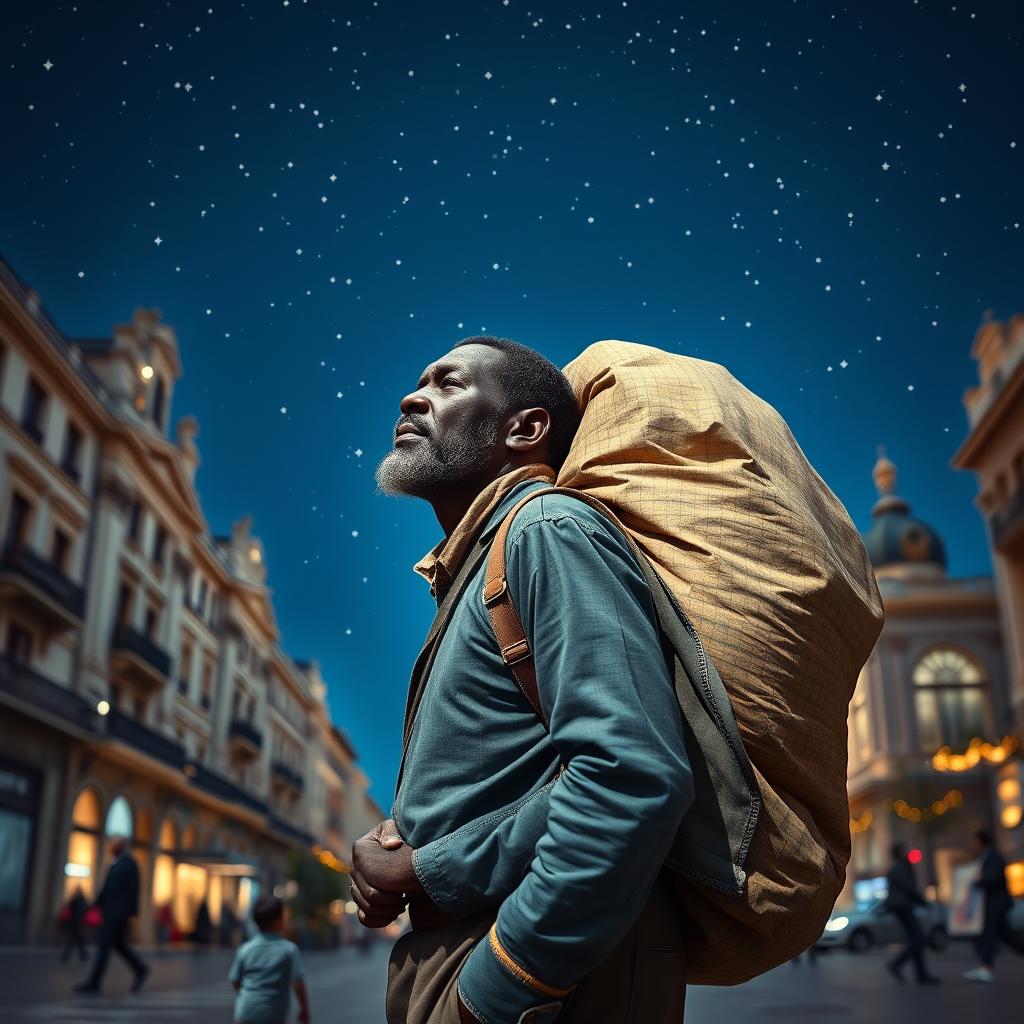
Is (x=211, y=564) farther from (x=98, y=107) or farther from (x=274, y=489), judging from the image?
(x=274, y=489)

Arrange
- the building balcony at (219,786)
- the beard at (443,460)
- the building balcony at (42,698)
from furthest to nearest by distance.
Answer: the building balcony at (219,786) < the building balcony at (42,698) < the beard at (443,460)

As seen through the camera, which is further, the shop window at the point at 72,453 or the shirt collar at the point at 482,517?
the shop window at the point at 72,453

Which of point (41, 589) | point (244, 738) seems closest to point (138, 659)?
point (41, 589)

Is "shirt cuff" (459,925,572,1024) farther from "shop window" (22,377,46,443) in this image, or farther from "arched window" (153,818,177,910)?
"arched window" (153,818,177,910)

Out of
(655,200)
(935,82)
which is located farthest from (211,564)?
Result: (935,82)

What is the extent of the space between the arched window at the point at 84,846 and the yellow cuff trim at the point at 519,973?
80.4ft

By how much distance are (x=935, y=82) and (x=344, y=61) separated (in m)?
9.79

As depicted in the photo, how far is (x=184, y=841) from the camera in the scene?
33.8 metres

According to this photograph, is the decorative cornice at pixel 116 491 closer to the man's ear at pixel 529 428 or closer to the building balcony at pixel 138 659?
the building balcony at pixel 138 659

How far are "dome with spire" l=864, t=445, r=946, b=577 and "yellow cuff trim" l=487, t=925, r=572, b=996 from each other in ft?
179

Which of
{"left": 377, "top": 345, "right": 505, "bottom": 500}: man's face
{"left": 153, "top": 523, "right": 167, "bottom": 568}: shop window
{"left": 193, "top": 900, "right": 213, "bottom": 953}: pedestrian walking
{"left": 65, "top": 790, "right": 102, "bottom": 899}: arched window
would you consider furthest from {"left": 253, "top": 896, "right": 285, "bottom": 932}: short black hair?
{"left": 153, "top": 523, "right": 167, "bottom": 568}: shop window

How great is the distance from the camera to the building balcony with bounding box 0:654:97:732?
66.3 ft

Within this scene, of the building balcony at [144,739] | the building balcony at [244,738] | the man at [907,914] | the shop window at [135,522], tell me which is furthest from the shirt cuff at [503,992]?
the building balcony at [244,738]

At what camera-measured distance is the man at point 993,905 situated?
10.6 meters
